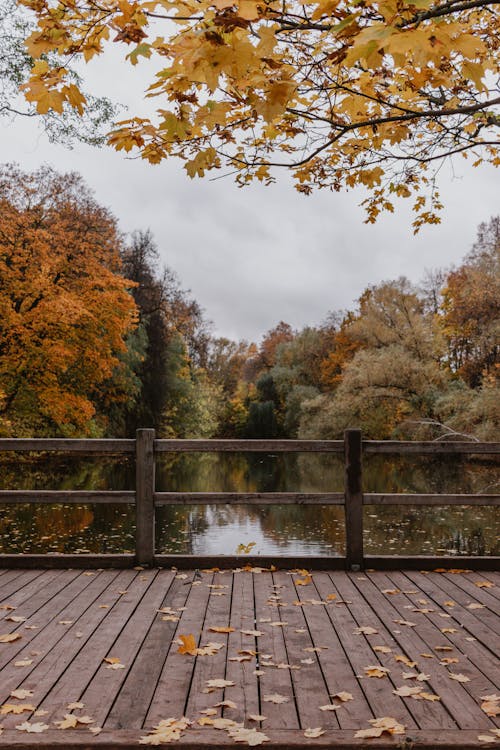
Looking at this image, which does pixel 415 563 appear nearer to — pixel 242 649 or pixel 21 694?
pixel 242 649

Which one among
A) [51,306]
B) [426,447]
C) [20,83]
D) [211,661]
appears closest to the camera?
[211,661]

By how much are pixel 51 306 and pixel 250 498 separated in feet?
49.8

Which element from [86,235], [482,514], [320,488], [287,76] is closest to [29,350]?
[86,235]

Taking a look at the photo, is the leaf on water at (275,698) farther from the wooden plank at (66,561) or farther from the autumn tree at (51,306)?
the autumn tree at (51,306)

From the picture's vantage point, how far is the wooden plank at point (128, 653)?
10.2 ft

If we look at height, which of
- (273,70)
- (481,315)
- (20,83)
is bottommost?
(273,70)

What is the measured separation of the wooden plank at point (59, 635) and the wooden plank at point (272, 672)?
104 centimetres

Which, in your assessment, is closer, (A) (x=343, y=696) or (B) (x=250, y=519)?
(A) (x=343, y=696)

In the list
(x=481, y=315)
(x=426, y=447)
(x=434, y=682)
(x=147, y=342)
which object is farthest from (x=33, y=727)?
(x=147, y=342)

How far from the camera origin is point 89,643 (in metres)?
3.91

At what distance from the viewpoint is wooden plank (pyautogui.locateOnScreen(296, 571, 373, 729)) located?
9.93ft

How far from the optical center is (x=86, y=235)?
23.1 m

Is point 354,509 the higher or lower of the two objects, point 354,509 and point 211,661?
the higher

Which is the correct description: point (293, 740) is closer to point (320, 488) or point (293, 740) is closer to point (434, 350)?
point (320, 488)
